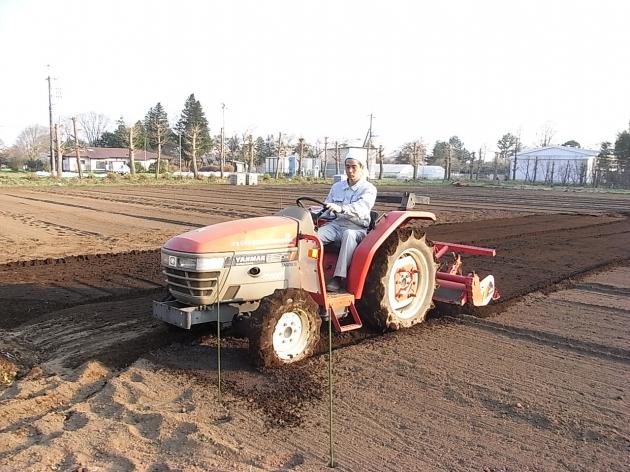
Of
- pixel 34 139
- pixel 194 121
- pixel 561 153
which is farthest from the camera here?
pixel 34 139

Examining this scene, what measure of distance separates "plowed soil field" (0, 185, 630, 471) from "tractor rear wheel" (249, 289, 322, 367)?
0.16m

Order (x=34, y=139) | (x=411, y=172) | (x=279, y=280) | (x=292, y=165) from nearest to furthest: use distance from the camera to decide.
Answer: (x=279, y=280)
(x=292, y=165)
(x=411, y=172)
(x=34, y=139)

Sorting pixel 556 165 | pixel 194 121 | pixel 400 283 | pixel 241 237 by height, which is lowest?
pixel 400 283

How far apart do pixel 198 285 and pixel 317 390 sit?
4.19ft

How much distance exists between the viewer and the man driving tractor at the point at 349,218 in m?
5.48

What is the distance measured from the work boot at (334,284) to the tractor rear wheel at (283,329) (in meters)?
0.54

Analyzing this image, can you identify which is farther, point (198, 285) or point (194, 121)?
point (194, 121)

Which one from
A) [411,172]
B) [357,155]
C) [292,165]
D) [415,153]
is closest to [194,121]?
[292,165]

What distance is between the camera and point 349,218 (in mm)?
5625

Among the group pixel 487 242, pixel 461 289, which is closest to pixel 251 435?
pixel 461 289

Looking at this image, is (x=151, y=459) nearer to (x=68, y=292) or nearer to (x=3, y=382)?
(x=3, y=382)

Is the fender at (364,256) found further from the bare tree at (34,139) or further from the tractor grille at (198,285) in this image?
the bare tree at (34,139)

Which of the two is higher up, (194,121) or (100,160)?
(194,121)

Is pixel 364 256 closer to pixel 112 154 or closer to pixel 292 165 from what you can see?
Answer: pixel 112 154
